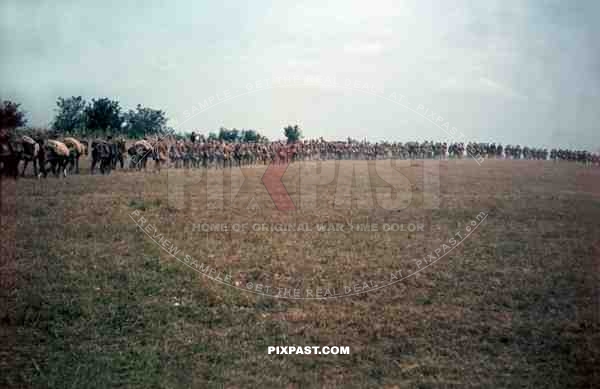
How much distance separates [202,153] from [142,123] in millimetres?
8789

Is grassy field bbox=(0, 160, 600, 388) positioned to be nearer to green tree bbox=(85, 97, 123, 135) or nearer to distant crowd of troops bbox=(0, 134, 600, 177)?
distant crowd of troops bbox=(0, 134, 600, 177)

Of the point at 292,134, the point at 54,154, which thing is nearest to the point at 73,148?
the point at 54,154

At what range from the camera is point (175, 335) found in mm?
6219

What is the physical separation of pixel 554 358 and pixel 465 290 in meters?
1.89

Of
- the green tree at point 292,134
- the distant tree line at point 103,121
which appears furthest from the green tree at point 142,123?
the green tree at point 292,134

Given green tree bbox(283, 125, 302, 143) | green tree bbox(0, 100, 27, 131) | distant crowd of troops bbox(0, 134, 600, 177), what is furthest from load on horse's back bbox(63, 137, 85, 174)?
green tree bbox(283, 125, 302, 143)

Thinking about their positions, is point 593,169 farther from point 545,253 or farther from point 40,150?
point 40,150

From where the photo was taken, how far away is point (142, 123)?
24.6m

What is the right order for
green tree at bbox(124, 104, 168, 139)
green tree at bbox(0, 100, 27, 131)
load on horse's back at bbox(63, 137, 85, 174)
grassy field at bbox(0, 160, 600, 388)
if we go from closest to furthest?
grassy field at bbox(0, 160, 600, 388)
green tree at bbox(0, 100, 27, 131)
load on horse's back at bbox(63, 137, 85, 174)
green tree at bbox(124, 104, 168, 139)

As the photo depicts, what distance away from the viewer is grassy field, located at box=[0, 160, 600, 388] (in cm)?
566

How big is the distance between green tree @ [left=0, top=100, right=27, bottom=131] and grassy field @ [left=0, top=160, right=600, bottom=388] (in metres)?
1.91

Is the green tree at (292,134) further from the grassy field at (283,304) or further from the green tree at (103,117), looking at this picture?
the grassy field at (283,304)

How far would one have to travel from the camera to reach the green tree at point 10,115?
33.9ft

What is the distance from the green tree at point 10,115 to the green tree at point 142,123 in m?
10.4
